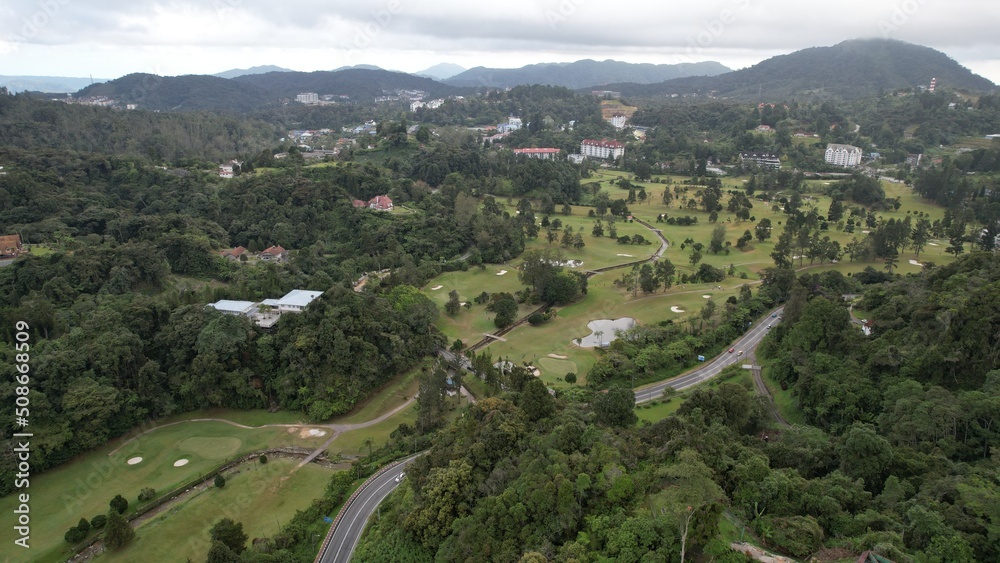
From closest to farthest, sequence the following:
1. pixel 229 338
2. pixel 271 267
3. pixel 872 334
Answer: pixel 872 334 < pixel 229 338 < pixel 271 267

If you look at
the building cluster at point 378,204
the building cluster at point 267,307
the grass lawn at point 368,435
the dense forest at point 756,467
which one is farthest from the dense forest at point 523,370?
the building cluster at point 378,204

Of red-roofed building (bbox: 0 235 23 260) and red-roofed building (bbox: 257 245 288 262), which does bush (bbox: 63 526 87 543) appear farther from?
red-roofed building (bbox: 0 235 23 260)

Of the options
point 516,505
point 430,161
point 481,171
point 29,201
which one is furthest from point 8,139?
point 516,505

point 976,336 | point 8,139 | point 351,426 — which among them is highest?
point 8,139

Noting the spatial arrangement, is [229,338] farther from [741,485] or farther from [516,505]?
[741,485]

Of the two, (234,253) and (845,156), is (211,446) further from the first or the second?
(845,156)

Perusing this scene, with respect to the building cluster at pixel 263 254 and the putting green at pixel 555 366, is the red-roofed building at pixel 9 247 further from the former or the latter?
the putting green at pixel 555 366

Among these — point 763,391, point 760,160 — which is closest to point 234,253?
point 763,391
